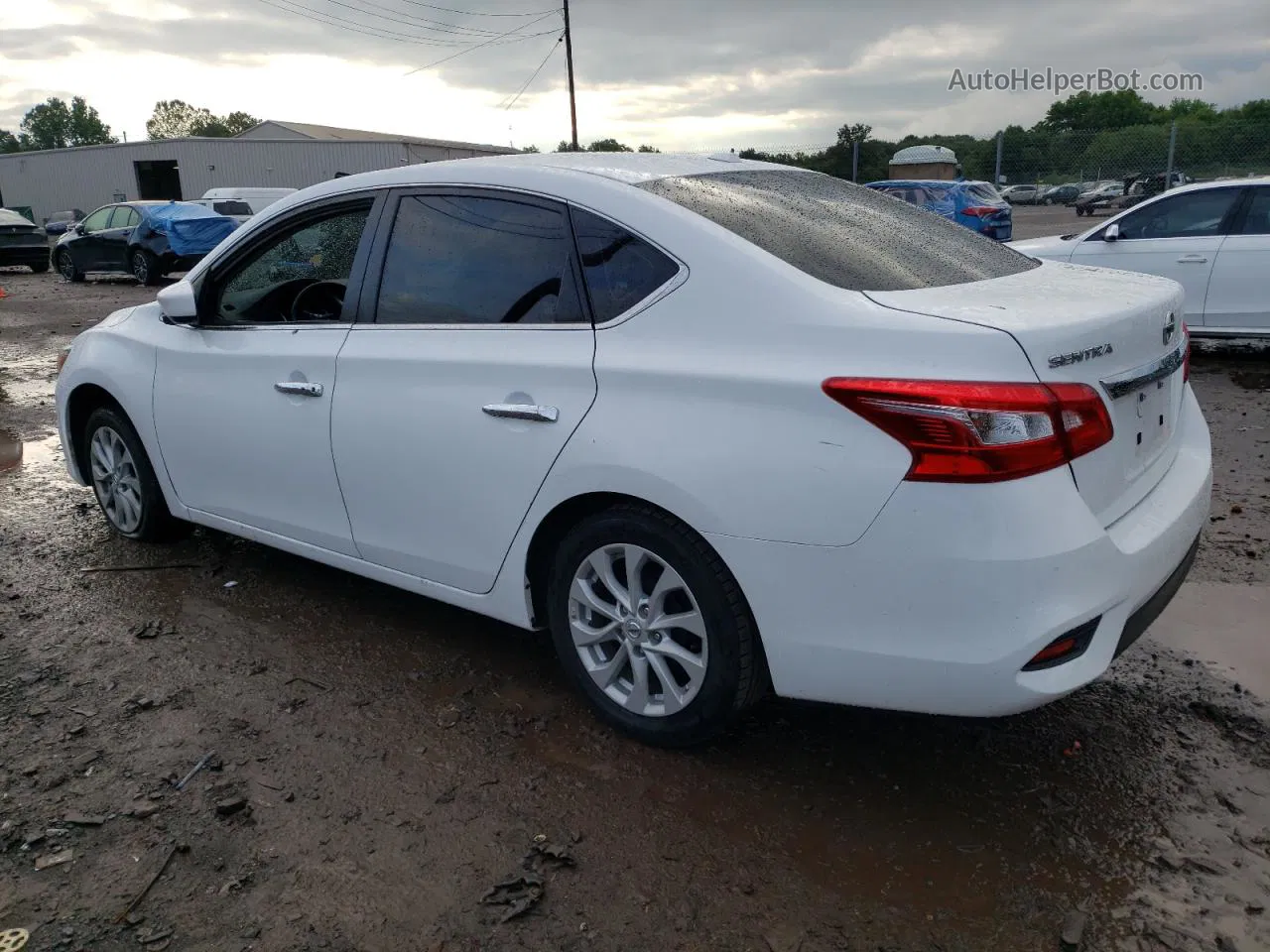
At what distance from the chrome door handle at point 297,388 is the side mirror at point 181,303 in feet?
2.18

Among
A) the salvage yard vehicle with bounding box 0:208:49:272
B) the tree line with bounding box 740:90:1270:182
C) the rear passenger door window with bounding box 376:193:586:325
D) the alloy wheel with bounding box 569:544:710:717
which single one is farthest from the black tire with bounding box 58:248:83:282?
the alloy wheel with bounding box 569:544:710:717

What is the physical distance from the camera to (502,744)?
124 inches

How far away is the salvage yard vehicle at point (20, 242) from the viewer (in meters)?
24.0

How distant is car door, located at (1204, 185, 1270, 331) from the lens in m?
8.50

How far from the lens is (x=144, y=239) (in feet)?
65.1

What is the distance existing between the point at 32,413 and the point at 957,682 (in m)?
8.34

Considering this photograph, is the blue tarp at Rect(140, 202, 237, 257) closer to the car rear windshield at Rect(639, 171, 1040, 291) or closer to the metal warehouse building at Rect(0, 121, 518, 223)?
the car rear windshield at Rect(639, 171, 1040, 291)

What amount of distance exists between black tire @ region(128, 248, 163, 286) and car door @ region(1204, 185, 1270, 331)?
18.1m

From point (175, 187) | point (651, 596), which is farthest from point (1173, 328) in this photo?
point (175, 187)

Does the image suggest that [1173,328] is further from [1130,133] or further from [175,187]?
[175,187]

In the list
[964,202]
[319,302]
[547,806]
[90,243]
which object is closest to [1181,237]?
[319,302]

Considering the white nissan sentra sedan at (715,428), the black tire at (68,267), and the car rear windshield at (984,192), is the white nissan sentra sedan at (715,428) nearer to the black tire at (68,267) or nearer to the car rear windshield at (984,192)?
the car rear windshield at (984,192)

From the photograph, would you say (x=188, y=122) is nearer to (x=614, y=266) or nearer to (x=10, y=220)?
(x=10, y=220)

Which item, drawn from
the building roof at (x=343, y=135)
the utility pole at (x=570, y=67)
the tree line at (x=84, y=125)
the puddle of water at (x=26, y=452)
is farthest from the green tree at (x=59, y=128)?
the puddle of water at (x=26, y=452)
